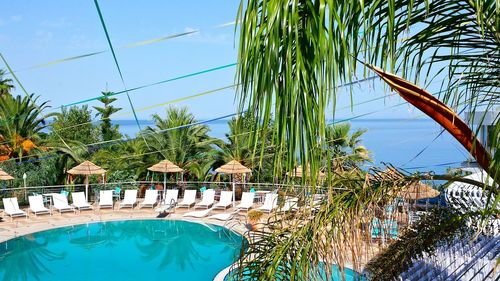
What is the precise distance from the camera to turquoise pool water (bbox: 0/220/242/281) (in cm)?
1123

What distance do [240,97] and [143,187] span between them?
61.7 ft

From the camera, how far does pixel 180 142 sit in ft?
67.4

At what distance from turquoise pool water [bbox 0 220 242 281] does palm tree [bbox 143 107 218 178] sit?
5.12 meters

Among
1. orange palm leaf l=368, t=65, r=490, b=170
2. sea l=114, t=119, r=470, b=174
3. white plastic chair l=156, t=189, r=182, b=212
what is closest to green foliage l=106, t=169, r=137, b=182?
sea l=114, t=119, r=470, b=174

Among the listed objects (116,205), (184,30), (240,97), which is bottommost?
(116,205)

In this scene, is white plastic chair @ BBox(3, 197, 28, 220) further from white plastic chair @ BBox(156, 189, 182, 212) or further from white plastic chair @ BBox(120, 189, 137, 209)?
white plastic chair @ BBox(156, 189, 182, 212)

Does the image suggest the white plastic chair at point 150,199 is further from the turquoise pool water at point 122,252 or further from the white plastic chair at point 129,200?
the turquoise pool water at point 122,252

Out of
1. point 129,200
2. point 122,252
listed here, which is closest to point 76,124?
point 129,200

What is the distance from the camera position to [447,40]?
2801 millimetres

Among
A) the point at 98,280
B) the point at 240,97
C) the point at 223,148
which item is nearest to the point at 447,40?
the point at 240,97

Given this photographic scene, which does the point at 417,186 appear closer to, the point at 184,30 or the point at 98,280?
the point at 184,30

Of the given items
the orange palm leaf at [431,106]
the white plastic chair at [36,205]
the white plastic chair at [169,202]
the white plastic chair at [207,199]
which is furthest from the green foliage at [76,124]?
the orange palm leaf at [431,106]

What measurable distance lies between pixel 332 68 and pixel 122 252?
12612 mm

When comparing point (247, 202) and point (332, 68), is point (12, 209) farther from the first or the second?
point (332, 68)
